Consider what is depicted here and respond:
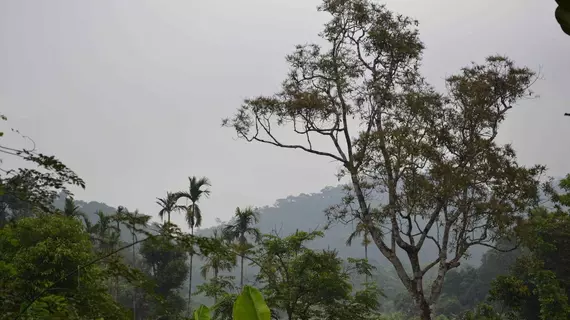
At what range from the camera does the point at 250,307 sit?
40.4 inches

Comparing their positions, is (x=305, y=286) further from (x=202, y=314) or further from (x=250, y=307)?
(x=250, y=307)

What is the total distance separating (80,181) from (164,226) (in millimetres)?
676

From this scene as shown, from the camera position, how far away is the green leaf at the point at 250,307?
3.32 ft

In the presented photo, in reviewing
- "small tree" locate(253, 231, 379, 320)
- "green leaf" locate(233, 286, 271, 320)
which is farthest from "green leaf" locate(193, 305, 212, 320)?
"small tree" locate(253, 231, 379, 320)

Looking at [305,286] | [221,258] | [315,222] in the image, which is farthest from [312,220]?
[221,258]

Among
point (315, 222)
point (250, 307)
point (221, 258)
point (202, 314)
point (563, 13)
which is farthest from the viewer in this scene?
point (315, 222)

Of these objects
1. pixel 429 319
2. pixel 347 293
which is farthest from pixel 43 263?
pixel 429 319

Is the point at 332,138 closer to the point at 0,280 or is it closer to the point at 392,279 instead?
the point at 0,280

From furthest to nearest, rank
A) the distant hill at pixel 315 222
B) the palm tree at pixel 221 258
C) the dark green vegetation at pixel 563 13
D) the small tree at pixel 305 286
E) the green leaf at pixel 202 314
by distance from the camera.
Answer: the distant hill at pixel 315 222 → the small tree at pixel 305 286 → the palm tree at pixel 221 258 → the green leaf at pixel 202 314 → the dark green vegetation at pixel 563 13

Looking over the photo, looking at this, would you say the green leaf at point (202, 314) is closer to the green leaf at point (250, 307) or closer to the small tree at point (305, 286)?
the green leaf at point (250, 307)

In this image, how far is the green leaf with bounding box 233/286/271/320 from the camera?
101 cm

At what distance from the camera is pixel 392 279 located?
7156 cm

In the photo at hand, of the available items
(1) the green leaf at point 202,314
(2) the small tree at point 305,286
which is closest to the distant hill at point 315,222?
(2) the small tree at point 305,286

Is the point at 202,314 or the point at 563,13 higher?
the point at 563,13
